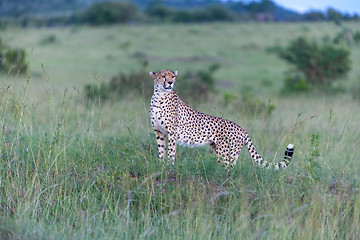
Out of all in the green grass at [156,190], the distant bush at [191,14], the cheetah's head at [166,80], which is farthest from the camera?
the distant bush at [191,14]

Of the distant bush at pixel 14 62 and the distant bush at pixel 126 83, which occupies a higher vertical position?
the distant bush at pixel 14 62

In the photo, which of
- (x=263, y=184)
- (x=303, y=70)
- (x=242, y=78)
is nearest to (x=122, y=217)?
(x=263, y=184)

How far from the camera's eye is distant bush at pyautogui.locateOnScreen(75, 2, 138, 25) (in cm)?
3066

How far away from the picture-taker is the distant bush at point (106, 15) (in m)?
30.7

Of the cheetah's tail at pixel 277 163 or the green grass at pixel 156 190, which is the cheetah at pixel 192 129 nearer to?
the cheetah's tail at pixel 277 163

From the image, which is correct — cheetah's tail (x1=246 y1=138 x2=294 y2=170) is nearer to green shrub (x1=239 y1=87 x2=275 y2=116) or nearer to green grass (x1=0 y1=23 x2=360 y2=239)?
green grass (x1=0 y1=23 x2=360 y2=239)

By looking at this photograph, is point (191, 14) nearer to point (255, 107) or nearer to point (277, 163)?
point (255, 107)

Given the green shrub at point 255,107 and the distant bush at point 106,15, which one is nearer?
the green shrub at point 255,107

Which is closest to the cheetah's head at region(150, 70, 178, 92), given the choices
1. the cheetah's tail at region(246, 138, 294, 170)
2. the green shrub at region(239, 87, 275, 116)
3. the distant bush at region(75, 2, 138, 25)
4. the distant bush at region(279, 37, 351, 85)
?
the cheetah's tail at region(246, 138, 294, 170)

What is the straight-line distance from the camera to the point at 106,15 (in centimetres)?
3100

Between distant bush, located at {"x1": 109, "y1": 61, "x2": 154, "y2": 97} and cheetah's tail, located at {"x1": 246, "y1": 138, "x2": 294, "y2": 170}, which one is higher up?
cheetah's tail, located at {"x1": 246, "y1": 138, "x2": 294, "y2": 170}

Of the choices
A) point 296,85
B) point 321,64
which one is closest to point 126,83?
point 296,85

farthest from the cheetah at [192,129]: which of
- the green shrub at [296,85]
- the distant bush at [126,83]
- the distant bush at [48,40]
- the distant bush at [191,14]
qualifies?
the distant bush at [191,14]

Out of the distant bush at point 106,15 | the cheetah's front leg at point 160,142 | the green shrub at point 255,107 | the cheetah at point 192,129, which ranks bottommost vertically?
the distant bush at point 106,15
